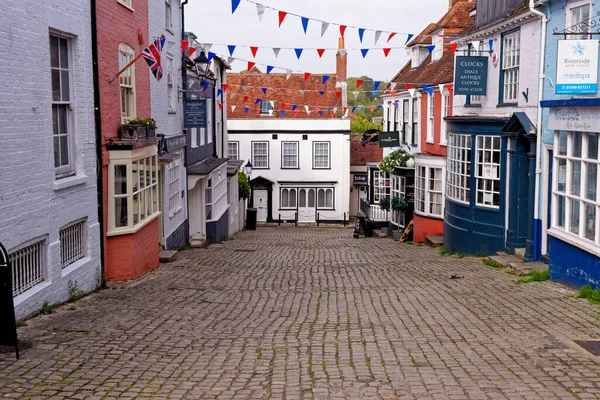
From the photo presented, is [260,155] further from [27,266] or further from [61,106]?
[27,266]

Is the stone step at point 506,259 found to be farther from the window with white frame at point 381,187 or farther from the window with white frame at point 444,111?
the window with white frame at point 381,187

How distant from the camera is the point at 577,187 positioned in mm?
12648

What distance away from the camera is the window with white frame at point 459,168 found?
19828 millimetres

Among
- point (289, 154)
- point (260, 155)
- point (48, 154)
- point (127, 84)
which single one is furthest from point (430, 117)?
point (260, 155)

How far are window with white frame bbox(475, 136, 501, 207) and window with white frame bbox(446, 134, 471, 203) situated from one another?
1.76 feet

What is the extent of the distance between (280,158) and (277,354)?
3840cm

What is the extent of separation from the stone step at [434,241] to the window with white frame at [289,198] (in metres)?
22.0

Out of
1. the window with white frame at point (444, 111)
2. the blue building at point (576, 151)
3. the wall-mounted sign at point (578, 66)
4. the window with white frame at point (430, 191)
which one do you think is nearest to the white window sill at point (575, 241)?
the blue building at point (576, 151)

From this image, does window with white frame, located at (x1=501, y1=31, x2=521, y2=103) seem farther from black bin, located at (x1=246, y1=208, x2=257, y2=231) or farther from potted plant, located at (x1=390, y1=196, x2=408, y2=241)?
black bin, located at (x1=246, y1=208, x2=257, y2=231)

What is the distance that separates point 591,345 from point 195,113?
52.5 ft

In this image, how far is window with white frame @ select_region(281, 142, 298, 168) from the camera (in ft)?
153

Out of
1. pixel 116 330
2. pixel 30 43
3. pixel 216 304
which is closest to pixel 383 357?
pixel 116 330

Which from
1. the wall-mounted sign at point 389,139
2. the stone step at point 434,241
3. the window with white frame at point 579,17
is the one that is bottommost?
the stone step at point 434,241

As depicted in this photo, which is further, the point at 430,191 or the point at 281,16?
the point at 430,191
